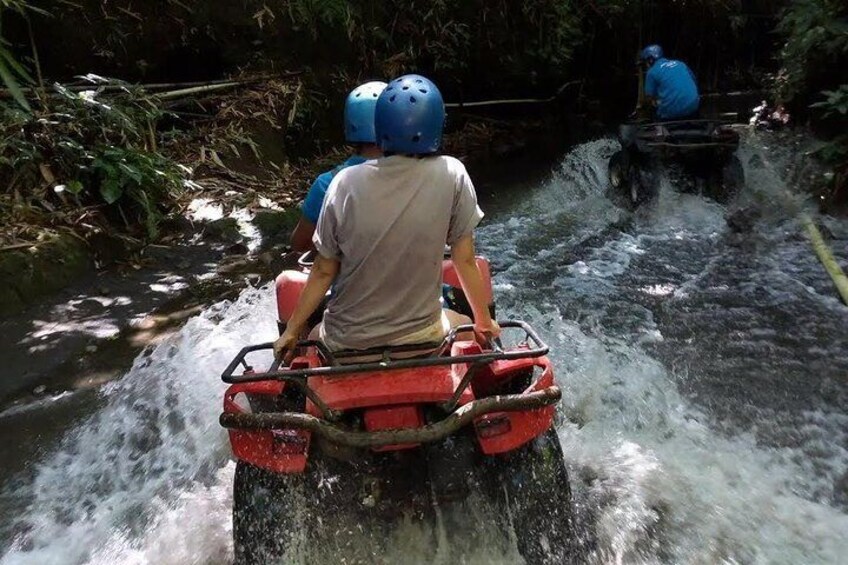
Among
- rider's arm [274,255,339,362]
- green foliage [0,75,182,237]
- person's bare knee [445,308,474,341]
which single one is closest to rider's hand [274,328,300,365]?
rider's arm [274,255,339,362]

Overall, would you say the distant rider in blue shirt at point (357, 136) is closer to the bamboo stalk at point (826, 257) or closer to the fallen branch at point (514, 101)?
the bamboo stalk at point (826, 257)

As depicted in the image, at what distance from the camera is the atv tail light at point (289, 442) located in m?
2.63

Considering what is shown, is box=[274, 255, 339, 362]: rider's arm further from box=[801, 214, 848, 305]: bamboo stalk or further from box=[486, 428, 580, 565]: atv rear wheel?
box=[801, 214, 848, 305]: bamboo stalk

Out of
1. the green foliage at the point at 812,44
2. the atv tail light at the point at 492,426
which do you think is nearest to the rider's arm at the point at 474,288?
the atv tail light at the point at 492,426

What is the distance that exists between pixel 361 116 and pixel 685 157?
5929 mm

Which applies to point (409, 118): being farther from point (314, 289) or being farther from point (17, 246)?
point (17, 246)

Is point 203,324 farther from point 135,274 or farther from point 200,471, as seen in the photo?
point 200,471

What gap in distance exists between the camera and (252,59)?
959cm

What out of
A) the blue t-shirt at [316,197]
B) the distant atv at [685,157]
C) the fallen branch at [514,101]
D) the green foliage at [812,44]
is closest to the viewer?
the blue t-shirt at [316,197]

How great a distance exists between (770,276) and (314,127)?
A: 6.13 meters

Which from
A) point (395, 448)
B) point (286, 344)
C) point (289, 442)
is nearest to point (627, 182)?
point (286, 344)

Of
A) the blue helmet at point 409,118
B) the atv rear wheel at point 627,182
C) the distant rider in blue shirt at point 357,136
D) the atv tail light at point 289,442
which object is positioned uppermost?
the blue helmet at point 409,118

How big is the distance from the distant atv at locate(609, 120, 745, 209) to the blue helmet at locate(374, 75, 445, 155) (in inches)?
239

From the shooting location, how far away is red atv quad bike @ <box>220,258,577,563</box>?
250 cm
